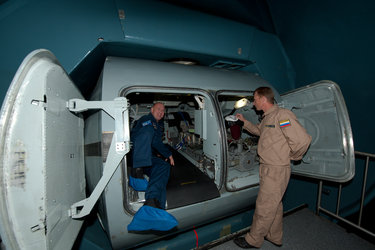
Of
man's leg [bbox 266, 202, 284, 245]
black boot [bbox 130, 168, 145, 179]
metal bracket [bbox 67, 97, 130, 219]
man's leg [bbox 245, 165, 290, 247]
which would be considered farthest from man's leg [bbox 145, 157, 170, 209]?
man's leg [bbox 266, 202, 284, 245]

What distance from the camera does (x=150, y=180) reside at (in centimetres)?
174

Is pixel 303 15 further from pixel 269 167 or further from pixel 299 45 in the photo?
pixel 269 167

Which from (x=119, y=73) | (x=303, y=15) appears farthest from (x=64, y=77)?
(x=303, y=15)

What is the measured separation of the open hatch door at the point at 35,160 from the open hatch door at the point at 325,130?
2665mm

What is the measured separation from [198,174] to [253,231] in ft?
3.08

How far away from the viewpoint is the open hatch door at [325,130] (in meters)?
1.72

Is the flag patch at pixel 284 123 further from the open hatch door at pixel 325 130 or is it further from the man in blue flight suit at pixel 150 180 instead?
the man in blue flight suit at pixel 150 180

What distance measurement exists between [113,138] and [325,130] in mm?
2531

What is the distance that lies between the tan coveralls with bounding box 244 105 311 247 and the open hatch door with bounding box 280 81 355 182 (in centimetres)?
53

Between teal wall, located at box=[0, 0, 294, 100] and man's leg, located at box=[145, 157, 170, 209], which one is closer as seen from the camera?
teal wall, located at box=[0, 0, 294, 100]

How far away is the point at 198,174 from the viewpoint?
223 centimetres

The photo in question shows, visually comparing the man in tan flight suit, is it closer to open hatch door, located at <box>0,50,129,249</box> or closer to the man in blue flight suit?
the man in blue flight suit

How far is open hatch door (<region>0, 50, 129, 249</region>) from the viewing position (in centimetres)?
68

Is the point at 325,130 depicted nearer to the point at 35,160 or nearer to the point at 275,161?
the point at 275,161
